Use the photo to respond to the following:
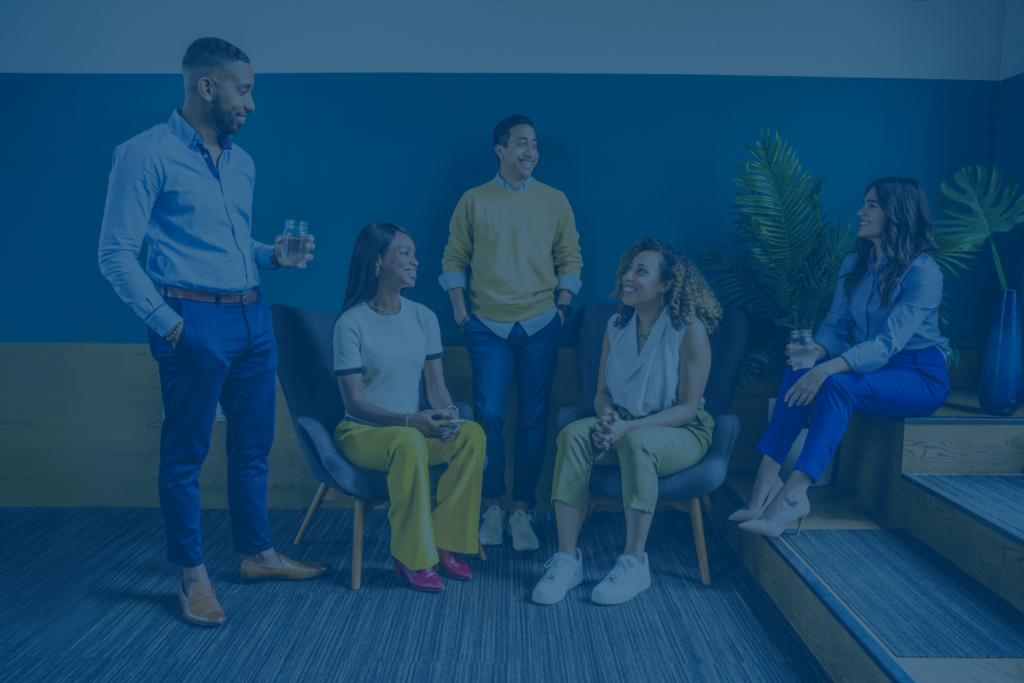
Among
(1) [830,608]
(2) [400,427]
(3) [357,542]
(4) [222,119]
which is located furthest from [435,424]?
(1) [830,608]

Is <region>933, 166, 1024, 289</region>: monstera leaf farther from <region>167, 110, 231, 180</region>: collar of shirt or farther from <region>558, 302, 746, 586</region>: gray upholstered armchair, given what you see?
<region>167, 110, 231, 180</region>: collar of shirt

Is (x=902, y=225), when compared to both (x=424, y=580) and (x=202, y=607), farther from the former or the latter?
(x=202, y=607)

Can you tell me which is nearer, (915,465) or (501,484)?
(915,465)

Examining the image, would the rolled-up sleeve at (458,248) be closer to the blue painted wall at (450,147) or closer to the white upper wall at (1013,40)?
the blue painted wall at (450,147)

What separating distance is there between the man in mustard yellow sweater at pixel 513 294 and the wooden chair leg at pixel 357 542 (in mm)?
598

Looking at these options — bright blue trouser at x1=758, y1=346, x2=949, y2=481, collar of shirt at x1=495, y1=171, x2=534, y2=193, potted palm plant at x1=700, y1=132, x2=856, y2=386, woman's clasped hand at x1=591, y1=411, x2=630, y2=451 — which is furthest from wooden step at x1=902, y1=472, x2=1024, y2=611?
collar of shirt at x1=495, y1=171, x2=534, y2=193

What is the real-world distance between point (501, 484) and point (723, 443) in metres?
1.01

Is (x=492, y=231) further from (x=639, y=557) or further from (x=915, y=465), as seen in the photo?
(x=915, y=465)

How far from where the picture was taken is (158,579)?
2.37 metres

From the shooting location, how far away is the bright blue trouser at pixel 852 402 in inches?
86.0

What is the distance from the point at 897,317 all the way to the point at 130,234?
2732mm

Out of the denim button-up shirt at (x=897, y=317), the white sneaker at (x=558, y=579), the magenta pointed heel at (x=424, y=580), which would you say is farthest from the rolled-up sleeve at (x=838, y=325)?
the magenta pointed heel at (x=424, y=580)

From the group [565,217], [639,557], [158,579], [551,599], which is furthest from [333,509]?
[565,217]

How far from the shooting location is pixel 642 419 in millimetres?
2328
